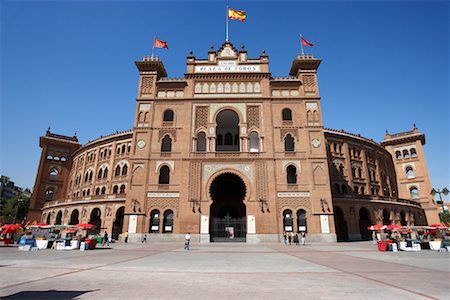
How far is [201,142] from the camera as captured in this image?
31719mm

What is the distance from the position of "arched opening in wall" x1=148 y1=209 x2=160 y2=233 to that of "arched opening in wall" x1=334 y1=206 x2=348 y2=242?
23.1 m

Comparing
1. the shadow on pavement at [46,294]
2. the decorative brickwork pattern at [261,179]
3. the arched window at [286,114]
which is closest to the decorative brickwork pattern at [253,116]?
the arched window at [286,114]

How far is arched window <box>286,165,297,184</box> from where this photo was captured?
30203mm

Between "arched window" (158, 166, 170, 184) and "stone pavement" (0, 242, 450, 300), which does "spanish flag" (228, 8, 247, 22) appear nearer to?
"arched window" (158, 166, 170, 184)

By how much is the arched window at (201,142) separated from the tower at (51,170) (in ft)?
112

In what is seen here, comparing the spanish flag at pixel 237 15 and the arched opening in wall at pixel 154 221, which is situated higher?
the spanish flag at pixel 237 15

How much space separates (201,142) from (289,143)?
34.3 ft

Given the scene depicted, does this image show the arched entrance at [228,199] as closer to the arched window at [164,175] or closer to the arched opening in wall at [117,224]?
the arched window at [164,175]

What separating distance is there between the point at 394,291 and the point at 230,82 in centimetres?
2916

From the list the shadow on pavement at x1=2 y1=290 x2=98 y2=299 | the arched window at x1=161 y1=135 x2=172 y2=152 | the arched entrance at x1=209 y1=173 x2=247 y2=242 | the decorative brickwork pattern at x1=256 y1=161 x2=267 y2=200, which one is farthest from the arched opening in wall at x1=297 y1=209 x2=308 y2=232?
the shadow on pavement at x1=2 y1=290 x2=98 y2=299

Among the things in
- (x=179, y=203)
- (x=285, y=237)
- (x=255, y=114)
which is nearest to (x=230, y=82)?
(x=255, y=114)

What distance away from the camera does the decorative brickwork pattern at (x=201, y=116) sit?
1237 inches

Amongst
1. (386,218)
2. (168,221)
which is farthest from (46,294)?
(386,218)

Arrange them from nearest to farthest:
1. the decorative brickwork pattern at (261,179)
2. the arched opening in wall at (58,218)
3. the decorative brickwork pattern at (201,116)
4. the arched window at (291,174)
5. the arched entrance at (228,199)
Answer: the decorative brickwork pattern at (261,179), the arched window at (291,174), the decorative brickwork pattern at (201,116), the arched entrance at (228,199), the arched opening in wall at (58,218)
